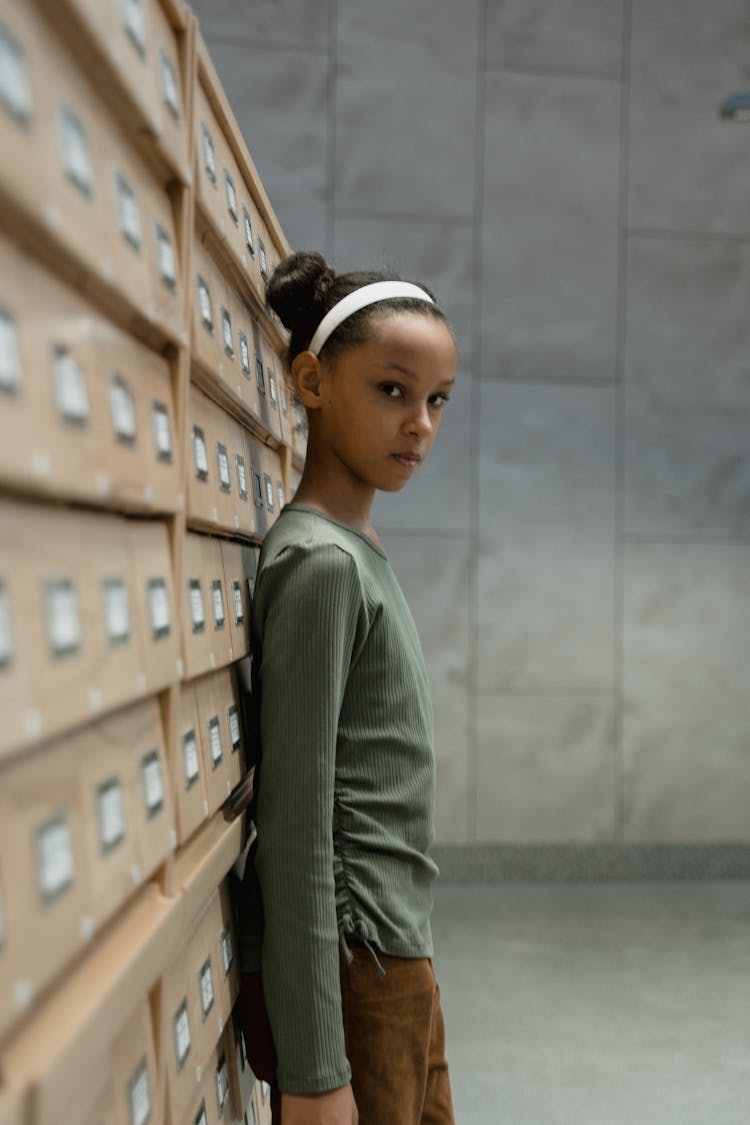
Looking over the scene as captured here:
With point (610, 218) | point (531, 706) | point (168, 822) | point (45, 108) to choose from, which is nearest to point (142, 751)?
point (168, 822)

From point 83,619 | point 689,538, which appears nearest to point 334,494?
point 83,619

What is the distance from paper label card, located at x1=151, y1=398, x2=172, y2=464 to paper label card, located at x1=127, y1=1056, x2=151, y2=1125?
485 millimetres

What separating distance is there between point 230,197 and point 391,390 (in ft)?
0.97

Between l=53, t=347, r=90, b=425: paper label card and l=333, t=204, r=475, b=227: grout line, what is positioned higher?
l=333, t=204, r=475, b=227: grout line

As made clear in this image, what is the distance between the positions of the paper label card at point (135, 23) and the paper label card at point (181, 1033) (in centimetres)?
80

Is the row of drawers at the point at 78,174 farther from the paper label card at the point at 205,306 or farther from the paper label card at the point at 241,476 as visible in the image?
the paper label card at the point at 241,476

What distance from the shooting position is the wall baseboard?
14.1 feet

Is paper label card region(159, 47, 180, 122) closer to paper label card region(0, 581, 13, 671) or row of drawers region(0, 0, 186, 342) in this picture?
row of drawers region(0, 0, 186, 342)

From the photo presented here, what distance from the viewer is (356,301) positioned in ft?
4.44

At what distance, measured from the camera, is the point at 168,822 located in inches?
34.7

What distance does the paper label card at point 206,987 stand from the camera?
108cm

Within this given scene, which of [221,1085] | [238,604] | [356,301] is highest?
[356,301]

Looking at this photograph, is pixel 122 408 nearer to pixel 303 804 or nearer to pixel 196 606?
pixel 196 606

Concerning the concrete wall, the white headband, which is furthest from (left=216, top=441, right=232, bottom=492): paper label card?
the concrete wall
